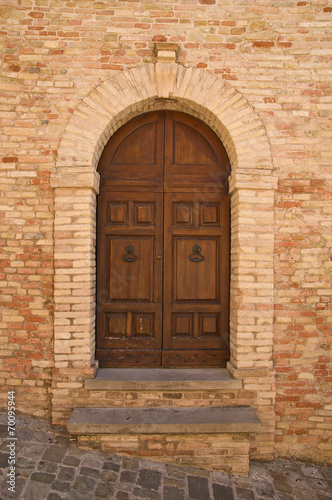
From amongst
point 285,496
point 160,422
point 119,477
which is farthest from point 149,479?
point 285,496

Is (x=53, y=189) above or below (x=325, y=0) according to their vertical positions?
below

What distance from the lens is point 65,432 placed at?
3.54 metres

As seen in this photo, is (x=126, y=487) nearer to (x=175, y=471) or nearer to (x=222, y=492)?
(x=175, y=471)

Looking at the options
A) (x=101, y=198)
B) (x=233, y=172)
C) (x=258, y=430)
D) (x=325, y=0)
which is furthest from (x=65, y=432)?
(x=325, y=0)

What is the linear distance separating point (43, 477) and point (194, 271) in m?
2.51

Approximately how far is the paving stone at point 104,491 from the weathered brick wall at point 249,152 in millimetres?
1028

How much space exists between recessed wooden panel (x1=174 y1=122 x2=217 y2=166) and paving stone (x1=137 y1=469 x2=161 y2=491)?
333 centimetres

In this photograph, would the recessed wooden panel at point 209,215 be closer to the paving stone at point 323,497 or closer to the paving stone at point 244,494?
the paving stone at point 244,494

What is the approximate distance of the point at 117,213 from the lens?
397 cm

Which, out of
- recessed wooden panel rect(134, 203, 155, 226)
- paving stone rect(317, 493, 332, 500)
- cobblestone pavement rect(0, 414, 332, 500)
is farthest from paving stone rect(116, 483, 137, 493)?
recessed wooden panel rect(134, 203, 155, 226)

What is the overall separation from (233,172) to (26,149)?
2298mm

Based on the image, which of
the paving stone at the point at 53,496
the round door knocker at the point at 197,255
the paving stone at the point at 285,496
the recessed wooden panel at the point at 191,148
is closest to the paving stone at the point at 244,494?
the paving stone at the point at 285,496

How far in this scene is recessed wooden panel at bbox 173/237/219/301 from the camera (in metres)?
3.99

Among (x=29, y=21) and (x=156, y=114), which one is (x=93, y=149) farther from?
(x=29, y=21)
